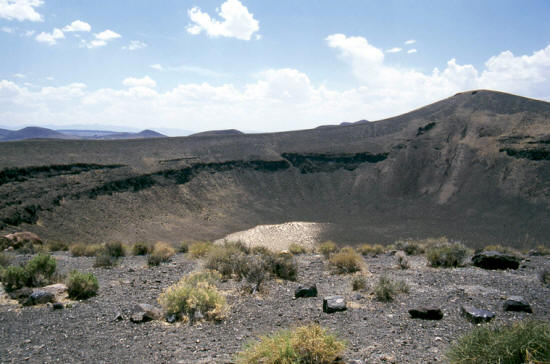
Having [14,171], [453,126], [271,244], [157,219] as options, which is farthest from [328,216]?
[14,171]

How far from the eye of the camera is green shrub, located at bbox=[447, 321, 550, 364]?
454 cm

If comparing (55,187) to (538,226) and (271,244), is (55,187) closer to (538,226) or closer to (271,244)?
(271,244)

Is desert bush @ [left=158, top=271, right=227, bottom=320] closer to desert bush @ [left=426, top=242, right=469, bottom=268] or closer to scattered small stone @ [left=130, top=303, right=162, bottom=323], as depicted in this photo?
scattered small stone @ [left=130, top=303, right=162, bottom=323]

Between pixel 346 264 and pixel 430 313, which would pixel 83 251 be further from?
pixel 430 313

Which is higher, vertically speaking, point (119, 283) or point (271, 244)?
point (119, 283)

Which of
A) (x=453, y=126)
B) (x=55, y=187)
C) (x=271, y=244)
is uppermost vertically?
(x=453, y=126)

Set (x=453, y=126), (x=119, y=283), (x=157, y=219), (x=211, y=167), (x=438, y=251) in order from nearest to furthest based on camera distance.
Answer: (x=119, y=283) → (x=438, y=251) → (x=157, y=219) → (x=211, y=167) → (x=453, y=126)

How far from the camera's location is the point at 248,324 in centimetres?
790

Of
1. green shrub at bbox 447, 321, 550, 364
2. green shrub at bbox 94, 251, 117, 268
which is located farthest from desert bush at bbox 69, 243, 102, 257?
green shrub at bbox 447, 321, 550, 364

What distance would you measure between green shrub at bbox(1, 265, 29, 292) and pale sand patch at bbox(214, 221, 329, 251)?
24271mm

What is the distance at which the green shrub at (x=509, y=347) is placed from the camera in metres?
4.54

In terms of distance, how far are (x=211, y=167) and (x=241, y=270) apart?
43444mm

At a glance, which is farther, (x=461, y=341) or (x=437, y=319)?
(x=437, y=319)

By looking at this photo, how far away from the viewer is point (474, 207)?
4409cm
